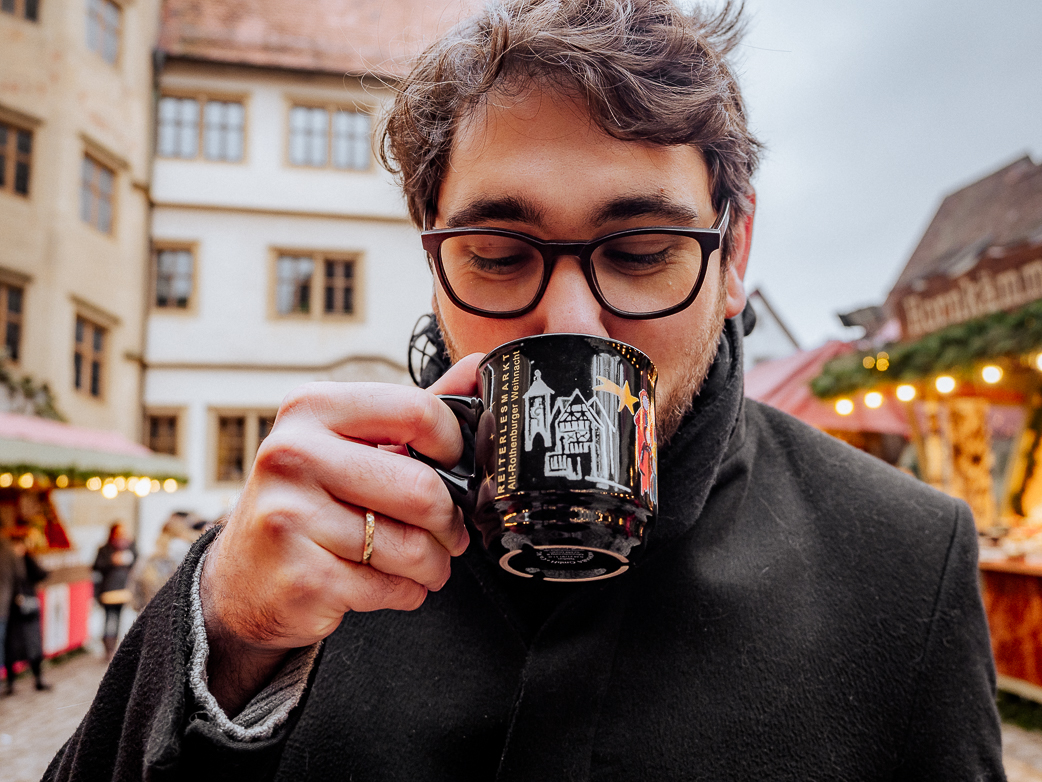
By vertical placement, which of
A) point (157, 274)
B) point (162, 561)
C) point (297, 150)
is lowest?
point (162, 561)

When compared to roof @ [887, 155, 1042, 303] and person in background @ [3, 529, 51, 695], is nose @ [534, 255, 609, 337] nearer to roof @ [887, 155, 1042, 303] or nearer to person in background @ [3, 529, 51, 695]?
person in background @ [3, 529, 51, 695]

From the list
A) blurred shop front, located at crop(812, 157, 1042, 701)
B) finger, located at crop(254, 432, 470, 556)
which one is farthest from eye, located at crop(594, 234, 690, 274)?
blurred shop front, located at crop(812, 157, 1042, 701)

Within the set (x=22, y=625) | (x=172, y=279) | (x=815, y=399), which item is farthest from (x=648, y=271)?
(x=172, y=279)

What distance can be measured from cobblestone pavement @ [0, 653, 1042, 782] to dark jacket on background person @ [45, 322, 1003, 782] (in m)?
2.39

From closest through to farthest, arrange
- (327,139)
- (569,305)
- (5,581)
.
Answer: (569,305)
(5,581)
(327,139)

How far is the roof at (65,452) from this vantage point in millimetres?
6016

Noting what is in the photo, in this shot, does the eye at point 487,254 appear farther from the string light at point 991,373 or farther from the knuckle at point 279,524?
the string light at point 991,373

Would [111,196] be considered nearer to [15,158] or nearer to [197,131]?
[15,158]

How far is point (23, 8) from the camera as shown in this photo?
11.1m

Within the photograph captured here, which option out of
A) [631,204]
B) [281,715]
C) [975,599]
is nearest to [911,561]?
[975,599]

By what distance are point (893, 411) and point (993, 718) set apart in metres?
6.86

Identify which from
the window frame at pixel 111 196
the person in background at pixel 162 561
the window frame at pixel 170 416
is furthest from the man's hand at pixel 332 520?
the window frame at pixel 170 416

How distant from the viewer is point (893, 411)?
721 centimetres

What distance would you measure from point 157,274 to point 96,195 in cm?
191
